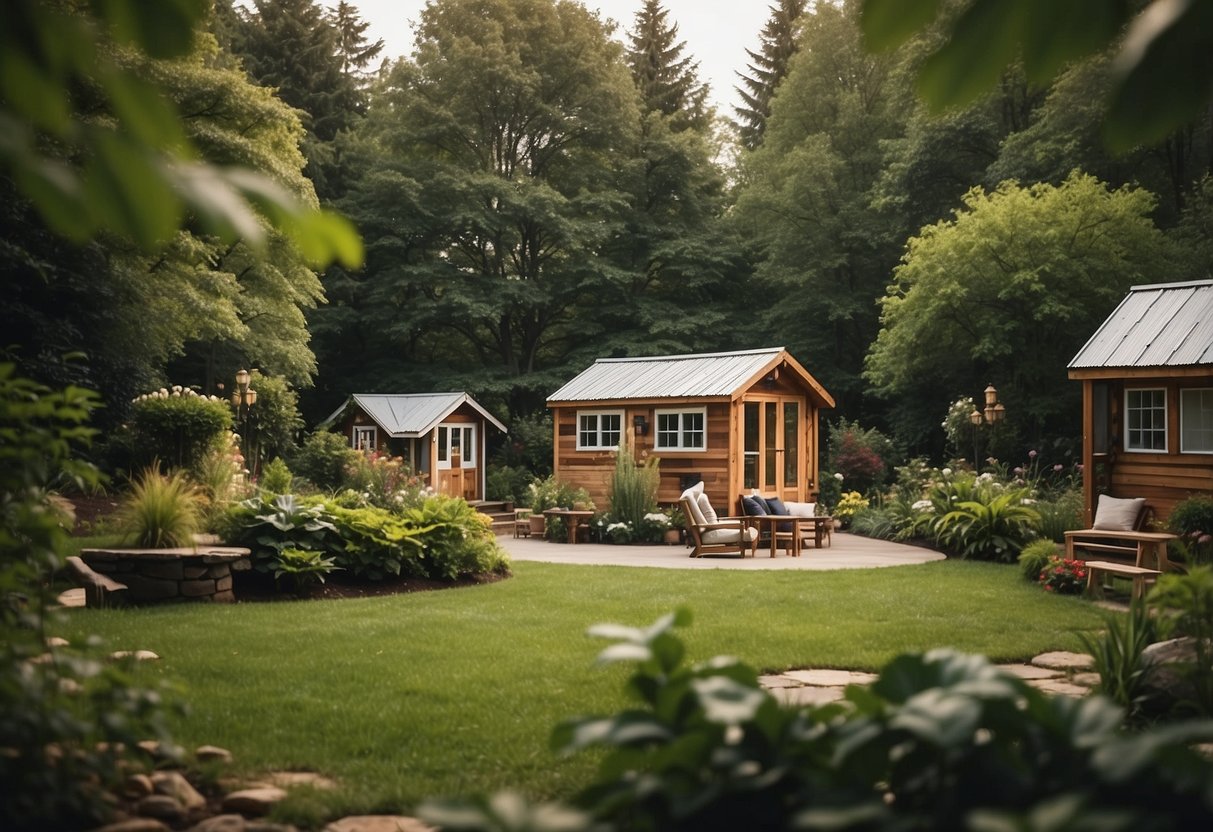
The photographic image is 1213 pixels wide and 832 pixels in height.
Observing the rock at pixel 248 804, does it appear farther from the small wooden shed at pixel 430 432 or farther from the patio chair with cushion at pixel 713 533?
the small wooden shed at pixel 430 432

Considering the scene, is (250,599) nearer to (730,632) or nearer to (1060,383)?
(730,632)

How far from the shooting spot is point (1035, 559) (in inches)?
453

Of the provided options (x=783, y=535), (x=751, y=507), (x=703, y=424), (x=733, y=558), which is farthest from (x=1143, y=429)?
(x=703, y=424)

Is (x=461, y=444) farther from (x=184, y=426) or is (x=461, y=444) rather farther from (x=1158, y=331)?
(x=1158, y=331)

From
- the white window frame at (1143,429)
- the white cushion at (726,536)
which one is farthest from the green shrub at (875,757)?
the white cushion at (726,536)

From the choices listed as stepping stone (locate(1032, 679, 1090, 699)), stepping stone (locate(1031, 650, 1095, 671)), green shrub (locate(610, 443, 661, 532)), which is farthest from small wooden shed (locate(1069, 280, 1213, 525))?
stepping stone (locate(1032, 679, 1090, 699))

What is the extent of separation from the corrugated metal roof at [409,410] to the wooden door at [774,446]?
8.06 metres

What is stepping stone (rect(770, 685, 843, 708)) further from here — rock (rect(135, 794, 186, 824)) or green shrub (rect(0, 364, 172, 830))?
green shrub (rect(0, 364, 172, 830))

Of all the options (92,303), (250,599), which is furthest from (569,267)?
(250,599)

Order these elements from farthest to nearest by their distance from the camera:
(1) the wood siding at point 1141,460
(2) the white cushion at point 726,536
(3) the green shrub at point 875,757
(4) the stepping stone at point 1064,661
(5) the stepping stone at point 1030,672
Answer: (2) the white cushion at point 726,536
(1) the wood siding at point 1141,460
(4) the stepping stone at point 1064,661
(5) the stepping stone at point 1030,672
(3) the green shrub at point 875,757

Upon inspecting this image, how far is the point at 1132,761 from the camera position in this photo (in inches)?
68.6

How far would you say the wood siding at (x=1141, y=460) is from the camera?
12.5 m

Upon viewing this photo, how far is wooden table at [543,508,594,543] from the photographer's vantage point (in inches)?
679

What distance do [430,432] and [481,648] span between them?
17.2 meters
